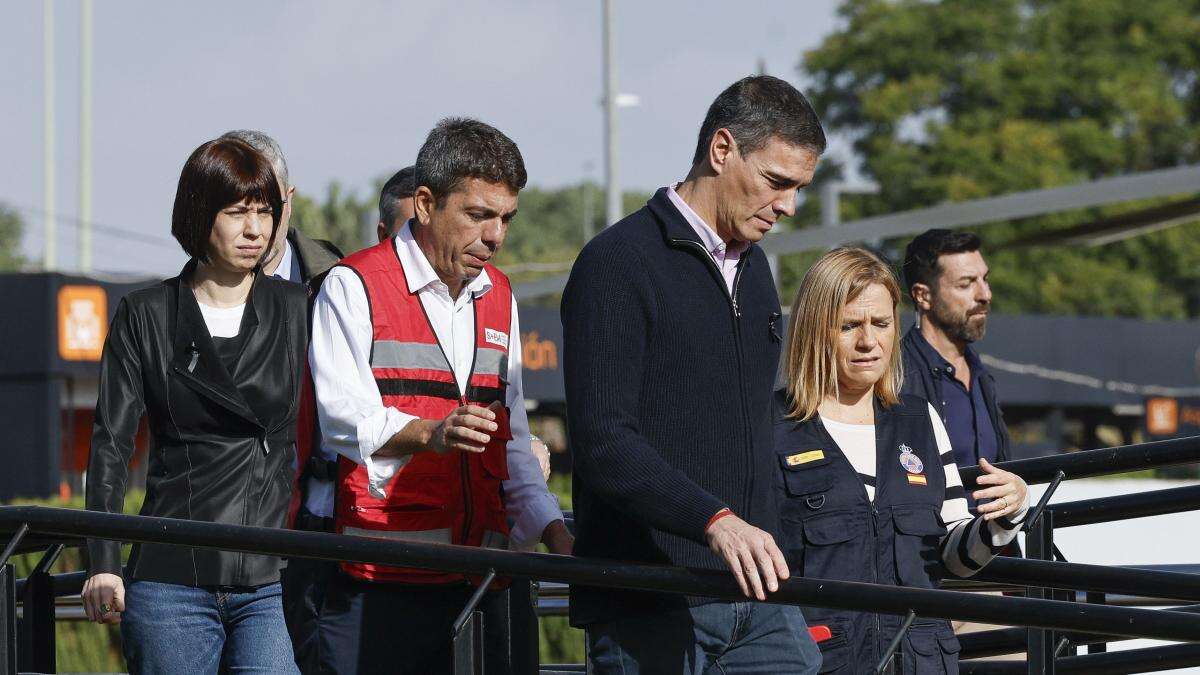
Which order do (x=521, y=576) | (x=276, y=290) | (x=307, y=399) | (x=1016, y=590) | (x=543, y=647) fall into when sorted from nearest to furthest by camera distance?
(x=521, y=576) < (x=307, y=399) < (x=276, y=290) < (x=1016, y=590) < (x=543, y=647)

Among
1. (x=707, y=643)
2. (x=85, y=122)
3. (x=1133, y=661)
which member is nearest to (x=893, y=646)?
(x=707, y=643)

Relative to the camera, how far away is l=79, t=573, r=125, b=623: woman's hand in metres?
3.36

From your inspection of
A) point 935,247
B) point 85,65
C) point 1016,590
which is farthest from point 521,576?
point 85,65

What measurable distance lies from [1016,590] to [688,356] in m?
1.84

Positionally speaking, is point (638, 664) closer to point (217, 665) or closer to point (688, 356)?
point (688, 356)

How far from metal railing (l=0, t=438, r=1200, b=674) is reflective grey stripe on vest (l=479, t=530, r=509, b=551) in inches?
6.4

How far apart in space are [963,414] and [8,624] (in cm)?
348

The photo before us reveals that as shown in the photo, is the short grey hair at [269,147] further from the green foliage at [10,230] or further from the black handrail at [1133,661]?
the green foliage at [10,230]

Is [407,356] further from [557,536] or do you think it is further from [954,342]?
[954,342]

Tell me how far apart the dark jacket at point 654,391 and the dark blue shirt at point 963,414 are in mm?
2709

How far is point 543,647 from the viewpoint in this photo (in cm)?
1004

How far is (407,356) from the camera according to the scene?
3.26 metres

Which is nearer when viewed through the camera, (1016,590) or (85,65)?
(1016,590)

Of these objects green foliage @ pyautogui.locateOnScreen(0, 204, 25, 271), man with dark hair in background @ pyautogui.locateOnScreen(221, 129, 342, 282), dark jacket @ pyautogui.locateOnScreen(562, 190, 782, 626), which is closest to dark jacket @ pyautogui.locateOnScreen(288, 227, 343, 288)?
man with dark hair in background @ pyautogui.locateOnScreen(221, 129, 342, 282)
